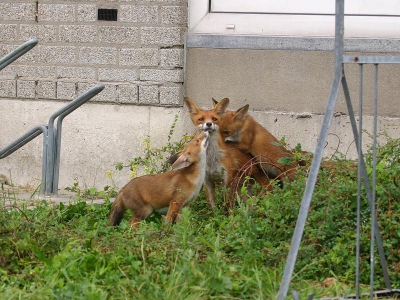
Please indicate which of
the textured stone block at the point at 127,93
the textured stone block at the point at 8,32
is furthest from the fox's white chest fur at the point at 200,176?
the textured stone block at the point at 8,32

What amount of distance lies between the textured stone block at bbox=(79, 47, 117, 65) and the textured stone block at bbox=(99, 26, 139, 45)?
0.12 m

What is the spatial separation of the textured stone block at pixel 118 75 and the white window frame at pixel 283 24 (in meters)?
0.94

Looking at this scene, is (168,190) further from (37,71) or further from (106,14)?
(37,71)

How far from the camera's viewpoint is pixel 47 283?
201 inches

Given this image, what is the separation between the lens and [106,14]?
9734mm

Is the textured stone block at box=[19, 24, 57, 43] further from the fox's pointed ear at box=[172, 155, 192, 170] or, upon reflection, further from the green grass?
the green grass

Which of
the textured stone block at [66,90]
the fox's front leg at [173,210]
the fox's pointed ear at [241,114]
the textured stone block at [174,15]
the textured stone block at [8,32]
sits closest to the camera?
the fox's front leg at [173,210]

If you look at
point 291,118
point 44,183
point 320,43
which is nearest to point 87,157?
point 44,183

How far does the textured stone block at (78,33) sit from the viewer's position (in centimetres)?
977

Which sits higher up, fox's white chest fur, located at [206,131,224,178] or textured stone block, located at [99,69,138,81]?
textured stone block, located at [99,69,138,81]

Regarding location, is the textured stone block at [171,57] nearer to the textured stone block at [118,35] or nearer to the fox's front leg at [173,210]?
the textured stone block at [118,35]

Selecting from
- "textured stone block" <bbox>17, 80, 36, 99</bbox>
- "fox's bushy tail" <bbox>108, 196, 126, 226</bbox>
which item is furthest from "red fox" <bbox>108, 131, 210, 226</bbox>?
"textured stone block" <bbox>17, 80, 36, 99</bbox>

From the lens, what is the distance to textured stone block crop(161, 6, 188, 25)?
945 cm

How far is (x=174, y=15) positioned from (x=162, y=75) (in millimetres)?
774
